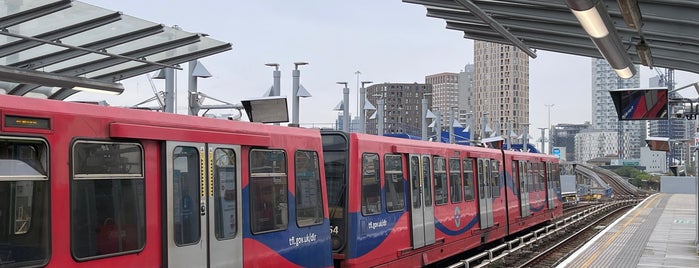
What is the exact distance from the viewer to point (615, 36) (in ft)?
26.7

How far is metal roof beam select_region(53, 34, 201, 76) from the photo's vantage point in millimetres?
11248

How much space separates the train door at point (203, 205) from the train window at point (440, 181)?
23.1ft

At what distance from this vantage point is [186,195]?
687 cm

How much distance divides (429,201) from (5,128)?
369 inches

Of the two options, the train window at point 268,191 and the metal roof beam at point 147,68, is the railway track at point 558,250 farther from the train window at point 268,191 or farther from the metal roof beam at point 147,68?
the train window at point 268,191

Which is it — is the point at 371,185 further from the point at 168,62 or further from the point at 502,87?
the point at 502,87

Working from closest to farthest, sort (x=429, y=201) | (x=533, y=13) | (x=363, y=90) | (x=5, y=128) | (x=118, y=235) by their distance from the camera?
(x=5, y=128) → (x=118, y=235) → (x=533, y=13) → (x=429, y=201) → (x=363, y=90)

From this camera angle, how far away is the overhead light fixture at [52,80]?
782 centimetres

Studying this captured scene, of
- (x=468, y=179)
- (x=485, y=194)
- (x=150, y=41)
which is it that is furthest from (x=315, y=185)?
(x=485, y=194)

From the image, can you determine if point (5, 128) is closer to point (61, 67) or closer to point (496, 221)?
point (61, 67)

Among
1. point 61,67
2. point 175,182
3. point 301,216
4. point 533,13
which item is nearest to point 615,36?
point 533,13

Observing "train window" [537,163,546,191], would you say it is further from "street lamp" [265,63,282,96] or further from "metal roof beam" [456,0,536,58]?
"metal roof beam" [456,0,536,58]

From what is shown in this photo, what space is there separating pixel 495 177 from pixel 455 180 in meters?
Answer: 3.84

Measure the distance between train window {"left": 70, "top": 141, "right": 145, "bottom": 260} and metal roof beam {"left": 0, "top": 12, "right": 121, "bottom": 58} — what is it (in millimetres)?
3830
